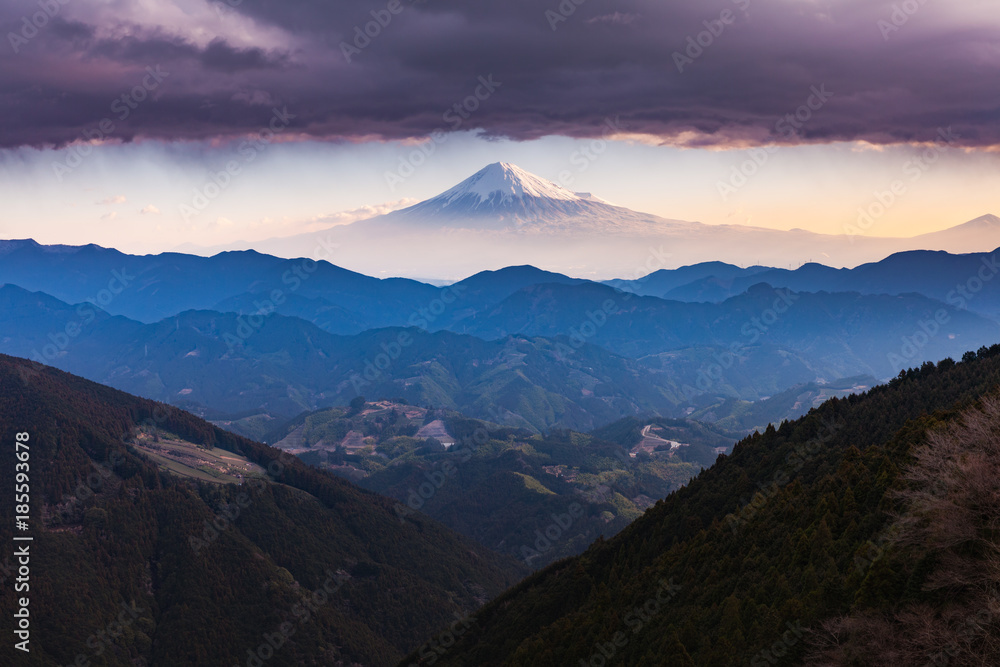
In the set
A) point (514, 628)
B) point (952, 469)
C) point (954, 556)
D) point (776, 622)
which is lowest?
point (514, 628)

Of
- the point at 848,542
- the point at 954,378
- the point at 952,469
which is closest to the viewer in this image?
the point at 952,469

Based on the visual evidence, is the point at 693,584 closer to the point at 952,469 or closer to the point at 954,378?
the point at 952,469

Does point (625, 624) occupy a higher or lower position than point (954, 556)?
lower

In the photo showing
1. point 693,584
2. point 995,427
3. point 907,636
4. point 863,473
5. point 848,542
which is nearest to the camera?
point 907,636

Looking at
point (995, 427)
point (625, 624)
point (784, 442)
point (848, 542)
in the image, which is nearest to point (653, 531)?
point (784, 442)

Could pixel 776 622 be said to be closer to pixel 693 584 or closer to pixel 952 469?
pixel 952 469

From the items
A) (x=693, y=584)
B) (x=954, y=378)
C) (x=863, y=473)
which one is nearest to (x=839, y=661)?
(x=863, y=473)

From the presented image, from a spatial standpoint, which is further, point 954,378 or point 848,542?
point 954,378

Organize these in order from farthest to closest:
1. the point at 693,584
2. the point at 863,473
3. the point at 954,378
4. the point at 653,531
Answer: the point at 954,378
the point at 653,531
the point at 693,584
the point at 863,473

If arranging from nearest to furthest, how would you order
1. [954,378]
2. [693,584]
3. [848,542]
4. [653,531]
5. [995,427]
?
[995,427], [848,542], [693,584], [653,531], [954,378]
